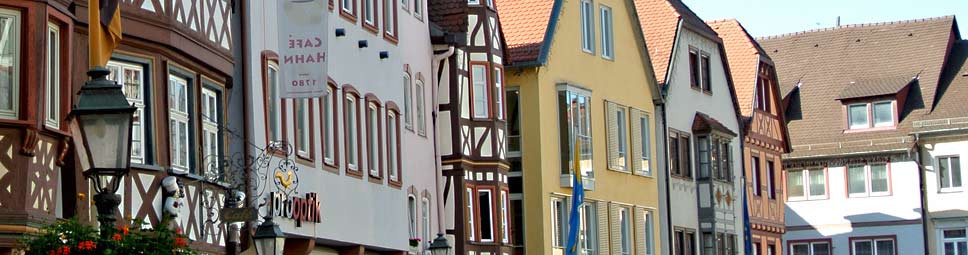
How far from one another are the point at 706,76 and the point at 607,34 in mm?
7087

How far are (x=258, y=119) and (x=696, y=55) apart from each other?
28662 millimetres

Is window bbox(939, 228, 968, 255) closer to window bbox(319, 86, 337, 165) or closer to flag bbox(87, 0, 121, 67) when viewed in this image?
window bbox(319, 86, 337, 165)

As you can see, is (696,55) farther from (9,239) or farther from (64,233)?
(64,233)

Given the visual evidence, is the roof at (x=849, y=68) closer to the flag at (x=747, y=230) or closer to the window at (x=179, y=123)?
the flag at (x=747, y=230)

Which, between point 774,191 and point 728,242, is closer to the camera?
point 728,242

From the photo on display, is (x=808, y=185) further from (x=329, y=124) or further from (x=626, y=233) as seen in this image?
(x=329, y=124)

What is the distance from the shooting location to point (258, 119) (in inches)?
1112


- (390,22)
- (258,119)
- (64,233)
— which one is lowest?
(64,233)

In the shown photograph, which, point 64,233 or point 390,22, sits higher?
point 390,22

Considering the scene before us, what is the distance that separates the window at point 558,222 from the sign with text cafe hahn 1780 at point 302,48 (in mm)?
17088

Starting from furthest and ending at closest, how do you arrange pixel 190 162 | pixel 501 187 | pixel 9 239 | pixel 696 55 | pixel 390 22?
pixel 696 55
pixel 501 187
pixel 390 22
pixel 190 162
pixel 9 239

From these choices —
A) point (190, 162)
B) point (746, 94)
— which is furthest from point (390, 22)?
point (746, 94)

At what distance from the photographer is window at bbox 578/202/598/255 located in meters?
47.3

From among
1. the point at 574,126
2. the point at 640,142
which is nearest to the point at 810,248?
the point at 640,142
